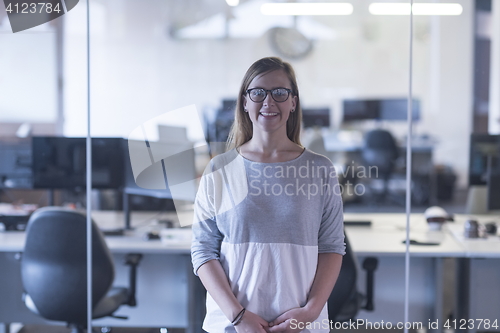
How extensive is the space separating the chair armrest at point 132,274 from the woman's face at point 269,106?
1373 mm

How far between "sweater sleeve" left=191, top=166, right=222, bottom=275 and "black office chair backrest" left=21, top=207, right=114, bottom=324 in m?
1.09

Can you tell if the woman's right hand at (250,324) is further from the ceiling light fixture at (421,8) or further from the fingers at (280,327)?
the ceiling light fixture at (421,8)

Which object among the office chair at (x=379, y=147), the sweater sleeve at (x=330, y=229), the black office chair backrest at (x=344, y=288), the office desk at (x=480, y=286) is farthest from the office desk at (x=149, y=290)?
the office chair at (x=379, y=147)

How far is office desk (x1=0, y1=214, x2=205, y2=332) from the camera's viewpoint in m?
2.83

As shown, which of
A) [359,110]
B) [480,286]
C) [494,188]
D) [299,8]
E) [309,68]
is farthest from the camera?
[309,68]

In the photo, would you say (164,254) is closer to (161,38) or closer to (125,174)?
(125,174)

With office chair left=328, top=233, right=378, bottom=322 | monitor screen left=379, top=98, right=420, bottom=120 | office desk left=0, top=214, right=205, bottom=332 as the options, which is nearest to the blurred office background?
monitor screen left=379, top=98, right=420, bottom=120

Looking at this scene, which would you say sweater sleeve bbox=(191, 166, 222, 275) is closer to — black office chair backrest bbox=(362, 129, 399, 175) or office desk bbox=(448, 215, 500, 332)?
office desk bbox=(448, 215, 500, 332)

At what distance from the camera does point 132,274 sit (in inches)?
110

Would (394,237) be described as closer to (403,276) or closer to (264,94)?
(403,276)

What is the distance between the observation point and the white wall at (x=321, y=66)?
579 centimetres

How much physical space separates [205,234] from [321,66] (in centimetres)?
577

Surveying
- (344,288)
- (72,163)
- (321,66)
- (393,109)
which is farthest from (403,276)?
(321,66)

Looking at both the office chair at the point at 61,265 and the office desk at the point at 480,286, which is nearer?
the office chair at the point at 61,265
